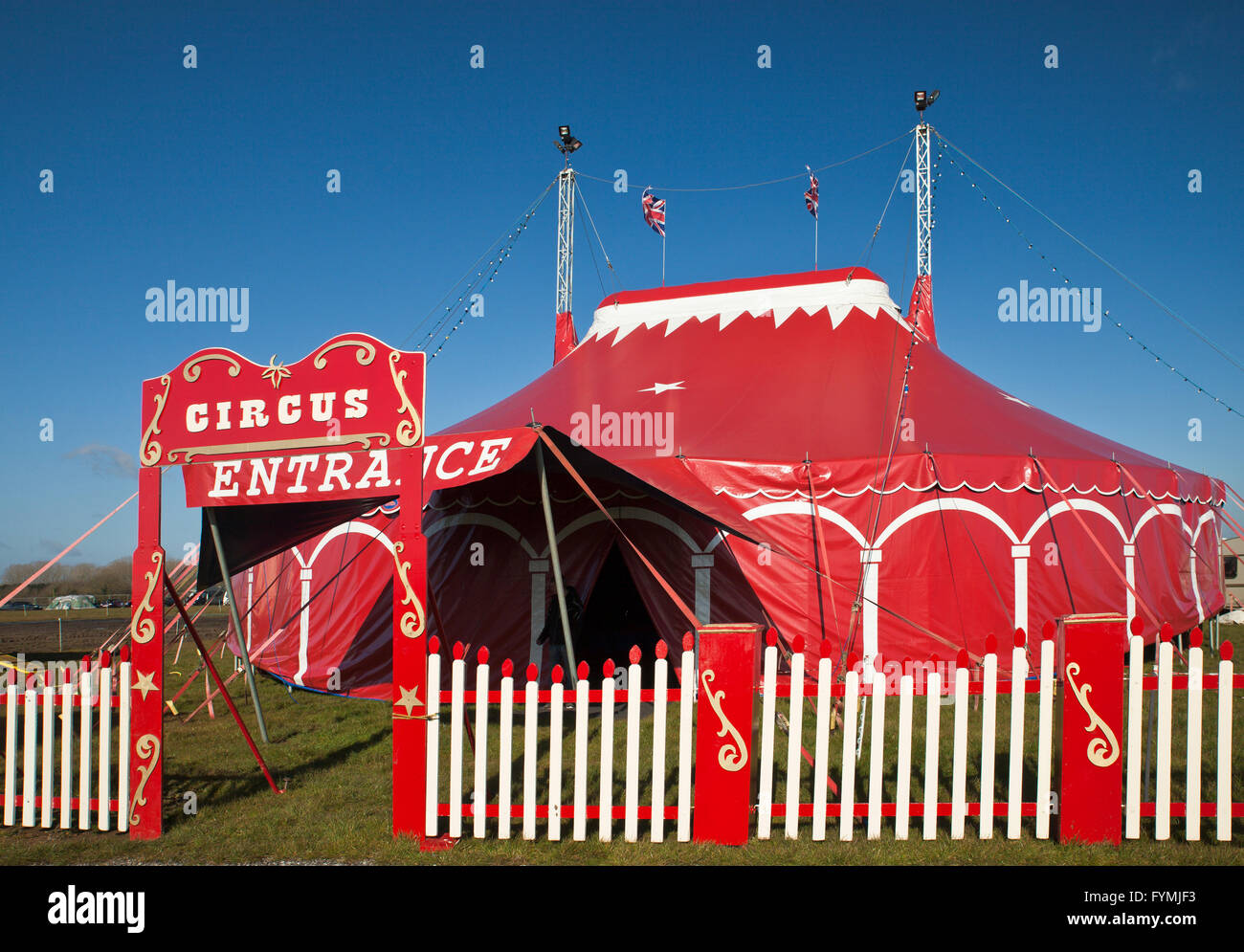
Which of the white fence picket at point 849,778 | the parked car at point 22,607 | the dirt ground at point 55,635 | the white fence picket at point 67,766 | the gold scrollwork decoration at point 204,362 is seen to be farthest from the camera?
the parked car at point 22,607

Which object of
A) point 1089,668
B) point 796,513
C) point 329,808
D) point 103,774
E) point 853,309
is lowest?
point 329,808

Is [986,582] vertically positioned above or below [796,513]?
below

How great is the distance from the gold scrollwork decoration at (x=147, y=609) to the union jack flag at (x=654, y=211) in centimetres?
883

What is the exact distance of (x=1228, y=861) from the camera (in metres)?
3.71

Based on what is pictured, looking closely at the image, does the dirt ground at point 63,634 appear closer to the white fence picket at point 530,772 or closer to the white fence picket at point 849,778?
the white fence picket at point 530,772

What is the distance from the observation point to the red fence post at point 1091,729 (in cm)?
380

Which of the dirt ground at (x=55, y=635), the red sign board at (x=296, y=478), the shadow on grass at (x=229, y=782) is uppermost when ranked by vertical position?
the red sign board at (x=296, y=478)

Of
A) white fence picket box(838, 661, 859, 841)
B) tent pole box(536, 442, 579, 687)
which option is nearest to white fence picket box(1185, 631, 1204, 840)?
white fence picket box(838, 661, 859, 841)

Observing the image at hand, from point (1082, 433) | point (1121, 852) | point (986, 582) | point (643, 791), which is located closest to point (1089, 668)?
point (1121, 852)

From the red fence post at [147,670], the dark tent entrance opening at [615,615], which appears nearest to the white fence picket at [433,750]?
the red fence post at [147,670]

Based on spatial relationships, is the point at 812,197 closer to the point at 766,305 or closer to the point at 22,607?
the point at 766,305

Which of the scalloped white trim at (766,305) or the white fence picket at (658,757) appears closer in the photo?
the white fence picket at (658,757)

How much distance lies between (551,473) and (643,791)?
3474 mm

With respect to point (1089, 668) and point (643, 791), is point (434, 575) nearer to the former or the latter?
point (643, 791)
